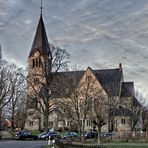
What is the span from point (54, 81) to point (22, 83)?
847 cm

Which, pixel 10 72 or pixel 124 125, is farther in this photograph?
pixel 124 125

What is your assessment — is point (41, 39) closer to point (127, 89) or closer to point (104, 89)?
point (104, 89)

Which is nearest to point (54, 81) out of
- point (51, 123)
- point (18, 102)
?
point (18, 102)

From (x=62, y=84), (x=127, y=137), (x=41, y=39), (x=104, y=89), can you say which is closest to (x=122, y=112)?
(x=104, y=89)

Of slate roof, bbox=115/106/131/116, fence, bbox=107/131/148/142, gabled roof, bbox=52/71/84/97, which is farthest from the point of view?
slate roof, bbox=115/106/131/116

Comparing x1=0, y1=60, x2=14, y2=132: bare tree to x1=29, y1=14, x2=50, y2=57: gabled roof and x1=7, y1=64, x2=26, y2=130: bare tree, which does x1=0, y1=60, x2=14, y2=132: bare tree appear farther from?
x1=29, y1=14, x2=50, y2=57: gabled roof

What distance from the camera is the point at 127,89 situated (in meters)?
112

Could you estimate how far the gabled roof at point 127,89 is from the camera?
10857 centimetres

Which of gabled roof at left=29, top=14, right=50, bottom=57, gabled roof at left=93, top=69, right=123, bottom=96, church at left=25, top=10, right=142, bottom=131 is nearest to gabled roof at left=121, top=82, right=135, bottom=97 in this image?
church at left=25, top=10, right=142, bottom=131

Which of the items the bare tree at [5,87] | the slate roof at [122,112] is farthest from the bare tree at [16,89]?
the slate roof at [122,112]

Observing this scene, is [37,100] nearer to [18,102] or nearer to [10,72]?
[10,72]

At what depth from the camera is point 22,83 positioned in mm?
79125

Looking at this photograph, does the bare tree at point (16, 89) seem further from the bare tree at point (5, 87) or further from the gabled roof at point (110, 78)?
the gabled roof at point (110, 78)

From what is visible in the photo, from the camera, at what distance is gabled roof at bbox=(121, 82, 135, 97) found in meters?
109
